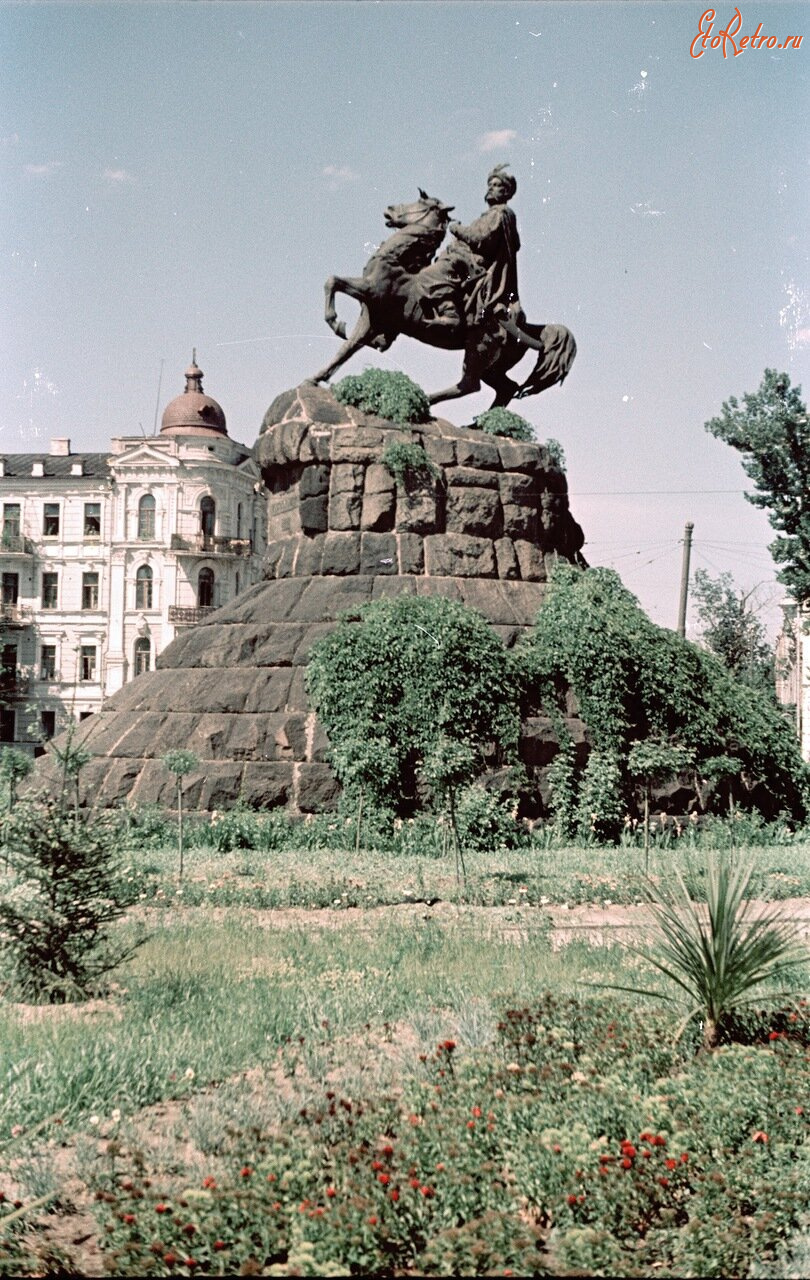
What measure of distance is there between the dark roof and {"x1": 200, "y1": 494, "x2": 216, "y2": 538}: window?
4.97 meters

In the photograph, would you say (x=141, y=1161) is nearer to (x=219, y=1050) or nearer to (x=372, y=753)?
(x=219, y=1050)

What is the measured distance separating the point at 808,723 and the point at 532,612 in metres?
27.2

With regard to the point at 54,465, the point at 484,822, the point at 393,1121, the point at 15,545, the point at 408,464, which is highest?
A: the point at 54,465

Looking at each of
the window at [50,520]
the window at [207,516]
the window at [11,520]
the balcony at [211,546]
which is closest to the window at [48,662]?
the window at [50,520]

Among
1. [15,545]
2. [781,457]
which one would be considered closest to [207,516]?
[15,545]

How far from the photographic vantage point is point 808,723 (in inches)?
1705

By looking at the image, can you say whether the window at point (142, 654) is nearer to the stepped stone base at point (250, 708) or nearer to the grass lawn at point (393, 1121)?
the stepped stone base at point (250, 708)

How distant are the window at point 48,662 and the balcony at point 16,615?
4.20ft

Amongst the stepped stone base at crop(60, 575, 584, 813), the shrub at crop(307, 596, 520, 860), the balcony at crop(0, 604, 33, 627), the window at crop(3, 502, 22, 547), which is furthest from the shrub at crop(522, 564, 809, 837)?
the window at crop(3, 502, 22, 547)

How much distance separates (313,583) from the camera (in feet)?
62.5

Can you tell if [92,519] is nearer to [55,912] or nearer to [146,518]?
[146,518]

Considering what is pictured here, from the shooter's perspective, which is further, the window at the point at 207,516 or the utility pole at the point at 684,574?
the window at the point at 207,516

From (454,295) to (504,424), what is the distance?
2206mm

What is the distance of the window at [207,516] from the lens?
5194cm
